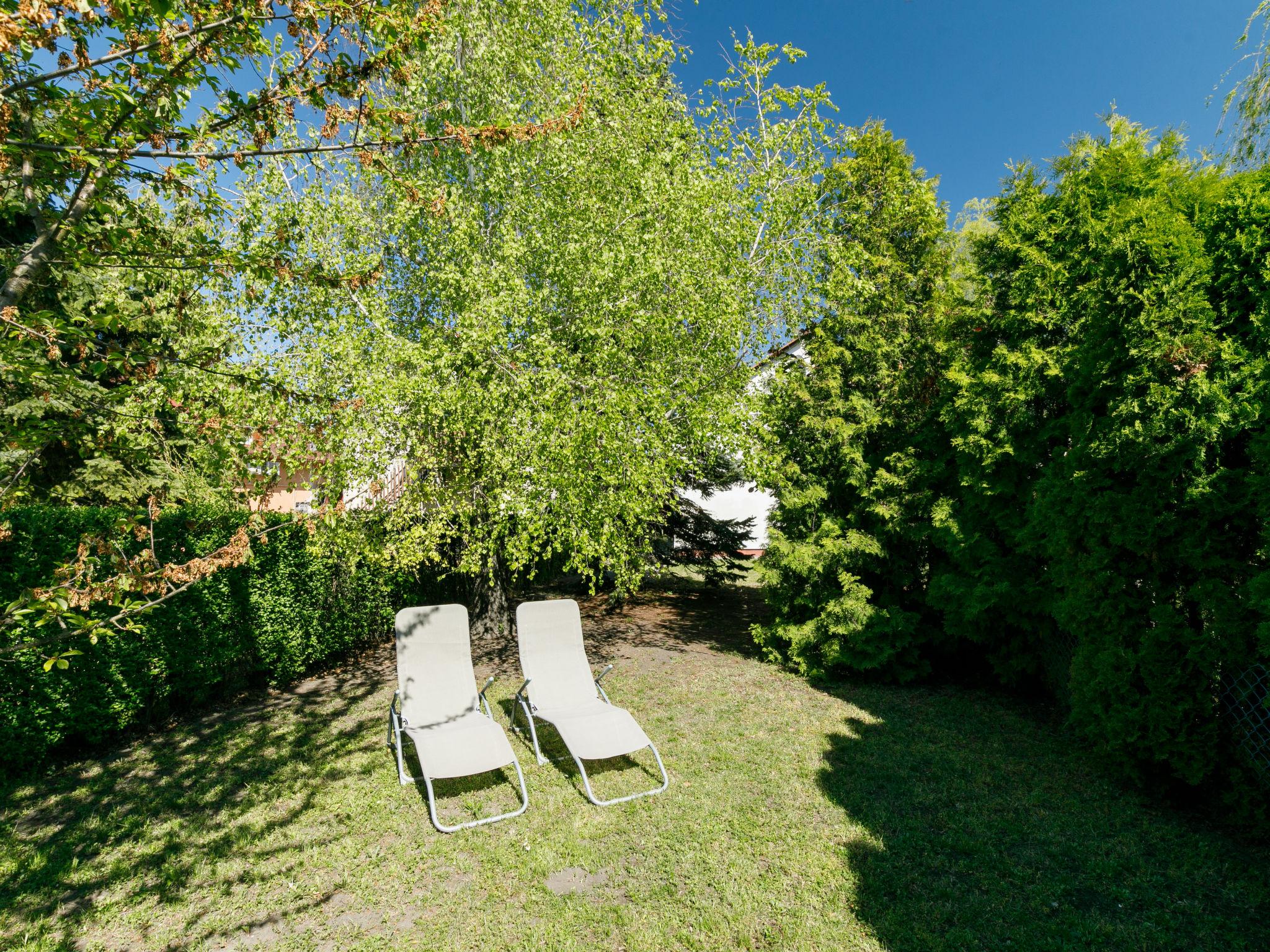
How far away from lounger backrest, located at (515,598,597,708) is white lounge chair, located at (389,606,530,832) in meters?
0.60

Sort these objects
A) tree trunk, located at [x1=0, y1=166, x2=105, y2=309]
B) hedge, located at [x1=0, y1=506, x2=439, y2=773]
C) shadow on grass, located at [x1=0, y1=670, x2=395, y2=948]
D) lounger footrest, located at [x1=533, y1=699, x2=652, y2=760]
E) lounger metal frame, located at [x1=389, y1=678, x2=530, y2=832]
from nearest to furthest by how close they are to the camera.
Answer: tree trunk, located at [x1=0, y1=166, x2=105, y2=309] → shadow on grass, located at [x1=0, y1=670, x2=395, y2=948] → lounger metal frame, located at [x1=389, y1=678, x2=530, y2=832] → lounger footrest, located at [x1=533, y1=699, x2=652, y2=760] → hedge, located at [x1=0, y1=506, x2=439, y2=773]

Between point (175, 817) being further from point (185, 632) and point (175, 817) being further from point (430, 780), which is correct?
point (185, 632)

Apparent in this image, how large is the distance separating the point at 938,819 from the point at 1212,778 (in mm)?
2513

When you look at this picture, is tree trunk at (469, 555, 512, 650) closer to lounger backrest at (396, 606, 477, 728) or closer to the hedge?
the hedge

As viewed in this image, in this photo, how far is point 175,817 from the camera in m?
5.00

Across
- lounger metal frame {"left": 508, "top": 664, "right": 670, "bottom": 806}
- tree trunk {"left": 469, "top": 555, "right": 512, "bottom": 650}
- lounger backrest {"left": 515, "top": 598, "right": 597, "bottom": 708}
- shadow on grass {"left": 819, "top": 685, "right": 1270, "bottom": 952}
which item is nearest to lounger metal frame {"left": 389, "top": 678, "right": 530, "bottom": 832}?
lounger metal frame {"left": 508, "top": 664, "right": 670, "bottom": 806}

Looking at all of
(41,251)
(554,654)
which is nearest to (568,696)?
(554,654)

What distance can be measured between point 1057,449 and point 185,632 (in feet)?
32.3

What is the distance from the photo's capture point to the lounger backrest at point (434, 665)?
19.8 feet

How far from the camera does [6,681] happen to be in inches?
218

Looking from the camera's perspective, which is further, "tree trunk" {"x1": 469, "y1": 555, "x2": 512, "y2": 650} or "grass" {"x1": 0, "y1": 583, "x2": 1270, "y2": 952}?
"tree trunk" {"x1": 469, "y1": 555, "x2": 512, "y2": 650}

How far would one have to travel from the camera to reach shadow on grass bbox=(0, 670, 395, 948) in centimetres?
404

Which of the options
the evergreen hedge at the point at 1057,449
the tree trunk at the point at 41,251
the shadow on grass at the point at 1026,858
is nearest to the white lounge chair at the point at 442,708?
the shadow on grass at the point at 1026,858

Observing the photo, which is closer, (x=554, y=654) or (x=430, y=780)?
(x=430, y=780)
